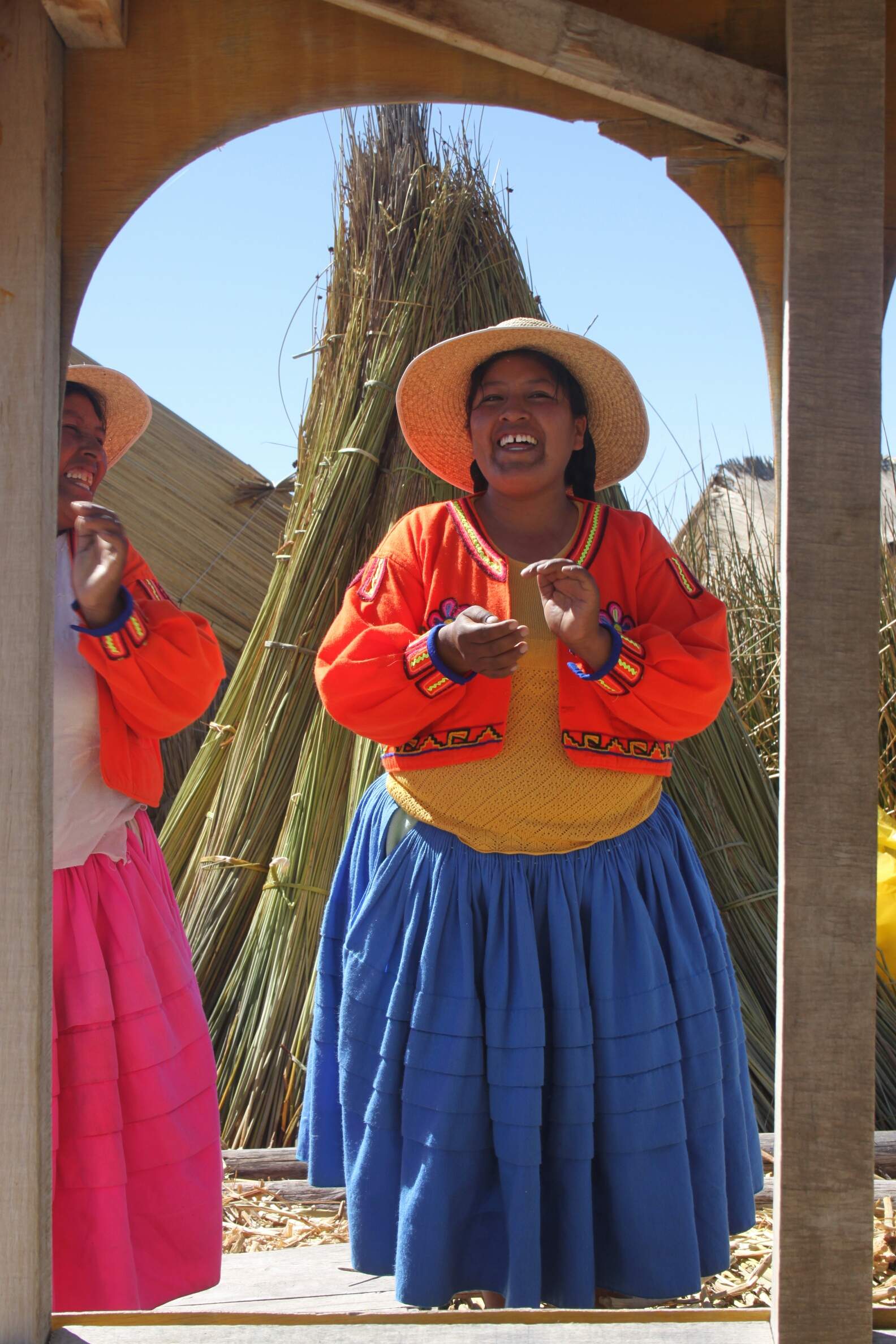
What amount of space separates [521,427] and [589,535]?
0.69 ft

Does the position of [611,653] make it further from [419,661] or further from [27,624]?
[27,624]

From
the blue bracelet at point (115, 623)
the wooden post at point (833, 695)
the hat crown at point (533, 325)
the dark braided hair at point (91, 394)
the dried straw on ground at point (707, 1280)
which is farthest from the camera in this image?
the dried straw on ground at point (707, 1280)

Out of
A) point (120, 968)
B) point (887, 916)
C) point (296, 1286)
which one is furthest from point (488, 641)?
point (887, 916)

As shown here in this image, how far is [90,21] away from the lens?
1.67 meters

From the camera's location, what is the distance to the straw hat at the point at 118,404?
2.51 metres

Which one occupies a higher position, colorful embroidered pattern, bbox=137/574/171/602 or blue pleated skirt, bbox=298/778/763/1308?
colorful embroidered pattern, bbox=137/574/171/602

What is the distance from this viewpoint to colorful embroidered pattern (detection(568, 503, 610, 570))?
2.16 m

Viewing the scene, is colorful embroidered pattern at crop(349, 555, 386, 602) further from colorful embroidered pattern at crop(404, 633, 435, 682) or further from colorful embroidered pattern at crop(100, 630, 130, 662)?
colorful embroidered pattern at crop(100, 630, 130, 662)

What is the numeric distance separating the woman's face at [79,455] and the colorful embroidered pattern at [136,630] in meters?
0.26

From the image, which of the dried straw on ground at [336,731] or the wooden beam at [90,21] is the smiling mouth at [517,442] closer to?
the wooden beam at [90,21]

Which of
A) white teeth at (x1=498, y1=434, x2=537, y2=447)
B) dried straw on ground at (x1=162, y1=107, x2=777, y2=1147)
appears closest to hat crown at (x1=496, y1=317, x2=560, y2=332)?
white teeth at (x1=498, y1=434, x2=537, y2=447)

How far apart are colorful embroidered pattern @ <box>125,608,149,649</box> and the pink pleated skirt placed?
396mm

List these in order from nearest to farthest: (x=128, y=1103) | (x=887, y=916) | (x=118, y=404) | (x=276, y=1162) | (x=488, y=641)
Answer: (x=488, y=641), (x=128, y=1103), (x=118, y=404), (x=276, y=1162), (x=887, y=916)

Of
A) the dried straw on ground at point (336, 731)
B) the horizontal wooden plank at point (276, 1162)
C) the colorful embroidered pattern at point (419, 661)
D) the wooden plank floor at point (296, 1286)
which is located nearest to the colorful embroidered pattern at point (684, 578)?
the colorful embroidered pattern at point (419, 661)
